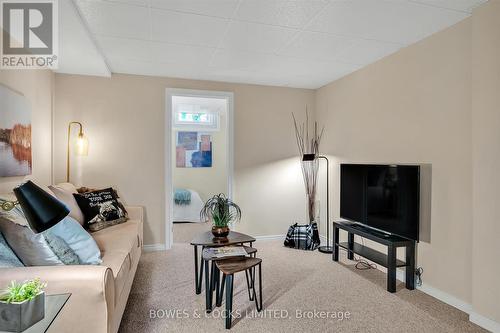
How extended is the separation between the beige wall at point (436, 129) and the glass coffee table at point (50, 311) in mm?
2916

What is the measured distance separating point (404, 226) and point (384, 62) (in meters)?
1.85

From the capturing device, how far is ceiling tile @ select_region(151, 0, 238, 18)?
2.22 meters

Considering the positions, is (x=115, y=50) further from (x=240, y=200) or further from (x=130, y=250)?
(x=240, y=200)

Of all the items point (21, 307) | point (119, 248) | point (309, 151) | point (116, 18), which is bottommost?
point (119, 248)

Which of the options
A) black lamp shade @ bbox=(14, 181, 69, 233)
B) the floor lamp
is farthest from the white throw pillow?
the floor lamp

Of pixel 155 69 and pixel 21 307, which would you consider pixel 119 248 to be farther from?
pixel 155 69

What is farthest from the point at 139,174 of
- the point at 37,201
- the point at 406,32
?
the point at 406,32

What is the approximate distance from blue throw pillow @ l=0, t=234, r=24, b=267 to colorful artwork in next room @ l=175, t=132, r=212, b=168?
482cm

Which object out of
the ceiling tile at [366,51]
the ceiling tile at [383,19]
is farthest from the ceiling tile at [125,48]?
the ceiling tile at [366,51]

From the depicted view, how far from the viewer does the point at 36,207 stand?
44.8 inches

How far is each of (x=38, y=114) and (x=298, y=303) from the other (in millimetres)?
3370

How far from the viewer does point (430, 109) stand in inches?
109

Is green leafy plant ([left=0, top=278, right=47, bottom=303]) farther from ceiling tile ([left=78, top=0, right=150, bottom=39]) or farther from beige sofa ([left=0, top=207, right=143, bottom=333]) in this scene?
ceiling tile ([left=78, top=0, right=150, bottom=39])

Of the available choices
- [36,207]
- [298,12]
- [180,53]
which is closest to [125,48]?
[180,53]
